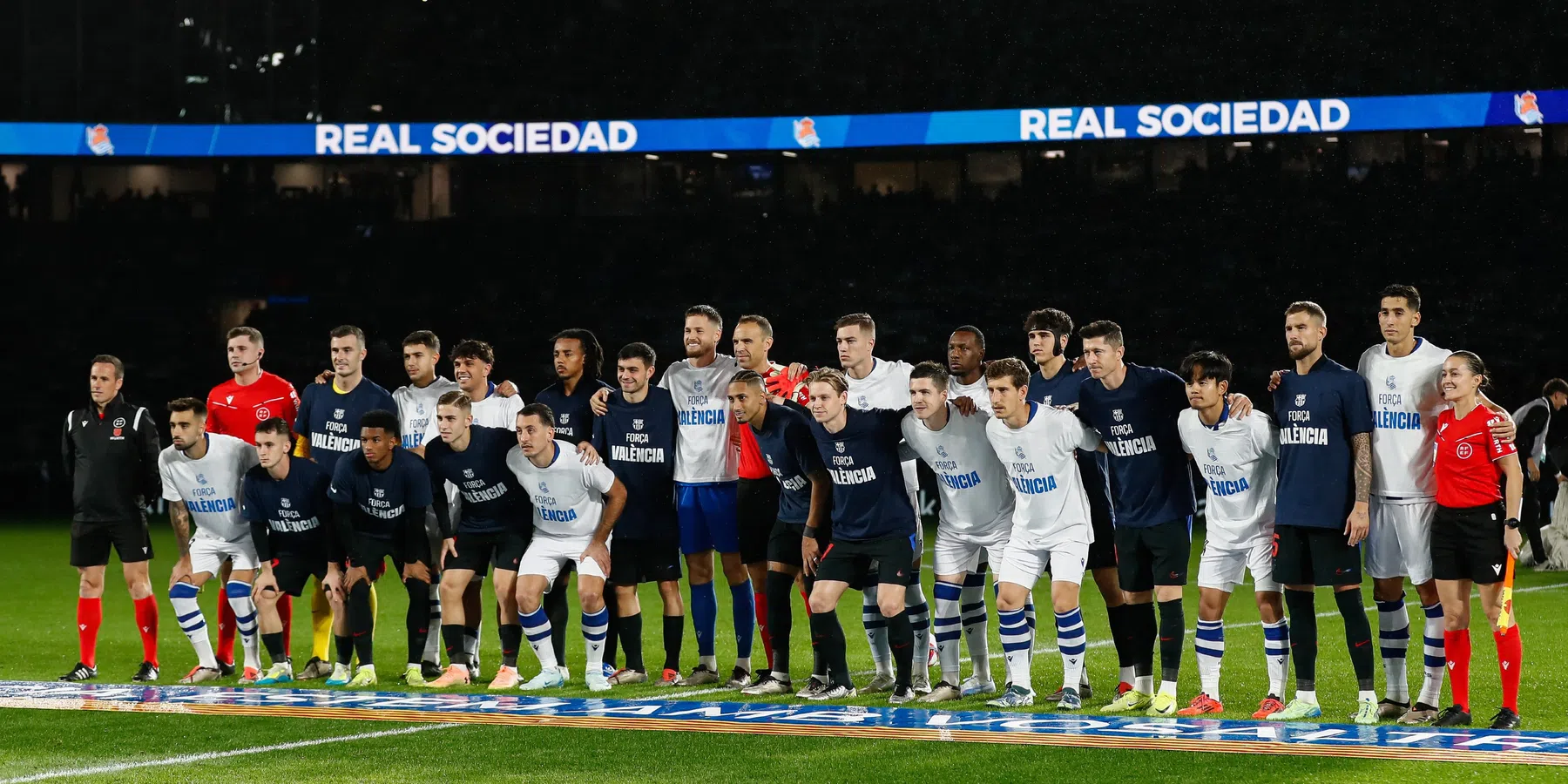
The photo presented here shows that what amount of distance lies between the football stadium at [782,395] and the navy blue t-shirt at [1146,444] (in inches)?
0.9

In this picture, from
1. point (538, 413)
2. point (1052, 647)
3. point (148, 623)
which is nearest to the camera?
point (538, 413)

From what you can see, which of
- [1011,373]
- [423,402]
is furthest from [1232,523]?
[423,402]

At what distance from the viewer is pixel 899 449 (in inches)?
322

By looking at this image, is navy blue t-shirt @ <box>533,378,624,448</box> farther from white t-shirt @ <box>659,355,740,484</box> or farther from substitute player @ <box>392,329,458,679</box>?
substitute player @ <box>392,329,458,679</box>

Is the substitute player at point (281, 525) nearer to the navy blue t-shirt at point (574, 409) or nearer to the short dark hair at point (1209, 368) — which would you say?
the navy blue t-shirt at point (574, 409)

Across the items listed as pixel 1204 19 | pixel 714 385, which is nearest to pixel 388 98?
pixel 1204 19

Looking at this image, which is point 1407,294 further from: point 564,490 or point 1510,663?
point 564,490

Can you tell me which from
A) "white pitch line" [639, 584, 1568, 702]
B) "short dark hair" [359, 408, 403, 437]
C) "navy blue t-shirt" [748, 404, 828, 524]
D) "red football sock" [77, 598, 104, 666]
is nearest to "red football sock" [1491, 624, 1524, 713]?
"white pitch line" [639, 584, 1568, 702]

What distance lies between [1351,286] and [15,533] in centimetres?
2055

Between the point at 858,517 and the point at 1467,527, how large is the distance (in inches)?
114

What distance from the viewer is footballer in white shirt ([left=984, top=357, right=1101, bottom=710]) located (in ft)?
25.1

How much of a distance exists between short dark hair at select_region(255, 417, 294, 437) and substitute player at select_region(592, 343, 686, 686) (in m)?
1.77

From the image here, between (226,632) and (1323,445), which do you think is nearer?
(1323,445)

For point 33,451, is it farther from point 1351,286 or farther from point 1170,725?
point 1170,725
